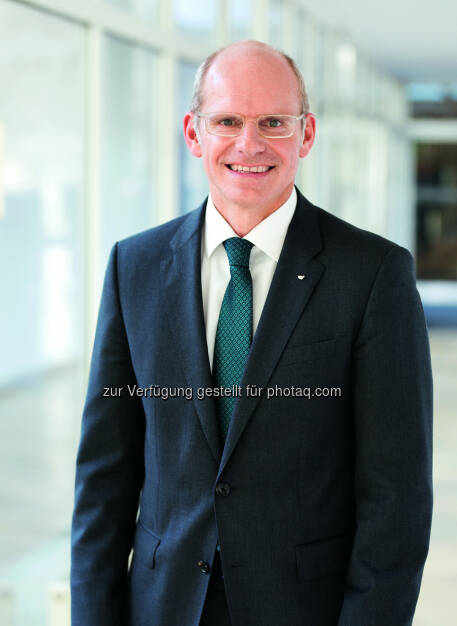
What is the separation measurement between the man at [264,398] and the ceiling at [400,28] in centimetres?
666

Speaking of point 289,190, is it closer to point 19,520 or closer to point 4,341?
point 4,341

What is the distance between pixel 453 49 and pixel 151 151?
857cm

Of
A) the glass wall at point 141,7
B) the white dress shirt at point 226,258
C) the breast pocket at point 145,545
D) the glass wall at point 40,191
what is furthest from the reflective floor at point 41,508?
the white dress shirt at point 226,258

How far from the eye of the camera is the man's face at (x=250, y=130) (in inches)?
58.2

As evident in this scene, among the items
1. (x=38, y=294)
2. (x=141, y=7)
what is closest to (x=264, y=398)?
(x=38, y=294)

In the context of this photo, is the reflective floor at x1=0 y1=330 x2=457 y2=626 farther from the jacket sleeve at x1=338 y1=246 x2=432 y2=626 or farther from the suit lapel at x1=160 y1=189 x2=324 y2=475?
the jacket sleeve at x1=338 y1=246 x2=432 y2=626

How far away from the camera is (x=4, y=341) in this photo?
349 centimetres

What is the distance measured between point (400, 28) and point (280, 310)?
926 cm

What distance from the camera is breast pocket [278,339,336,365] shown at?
1.44m

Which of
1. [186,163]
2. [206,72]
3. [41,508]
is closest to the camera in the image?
[206,72]

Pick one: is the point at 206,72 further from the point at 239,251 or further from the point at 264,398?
the point at 264,398

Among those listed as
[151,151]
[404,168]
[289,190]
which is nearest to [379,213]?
[404,168]

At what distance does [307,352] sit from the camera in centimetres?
145

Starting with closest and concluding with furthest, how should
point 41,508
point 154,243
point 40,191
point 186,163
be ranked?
1. point 154,243
2. point 40,191
3. point 41,508
4. point 186,163
